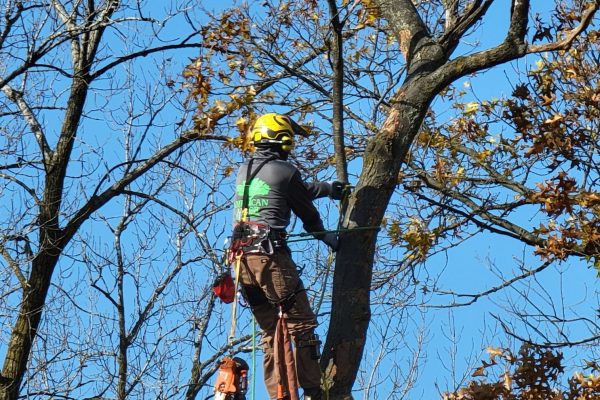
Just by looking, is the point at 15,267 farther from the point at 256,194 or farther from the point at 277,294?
the point at 277,294

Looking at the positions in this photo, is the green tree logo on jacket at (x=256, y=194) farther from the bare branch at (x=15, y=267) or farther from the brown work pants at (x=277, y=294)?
the bare branch at (x=15, y=267)

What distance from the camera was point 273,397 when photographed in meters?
6.16

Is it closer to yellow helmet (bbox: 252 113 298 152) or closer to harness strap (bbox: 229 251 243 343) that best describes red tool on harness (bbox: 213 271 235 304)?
harness strap (bbox: 229 251 243 343)

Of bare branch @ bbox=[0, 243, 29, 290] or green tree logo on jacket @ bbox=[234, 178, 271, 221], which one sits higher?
bare branch @ bbox=[0, 243, 29, 290]

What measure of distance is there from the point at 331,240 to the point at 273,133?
87 centimetres

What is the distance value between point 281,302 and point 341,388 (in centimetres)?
74

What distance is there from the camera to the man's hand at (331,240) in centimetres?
600

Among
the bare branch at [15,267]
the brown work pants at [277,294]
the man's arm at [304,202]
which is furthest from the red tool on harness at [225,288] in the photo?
the bare branch at [15,267]

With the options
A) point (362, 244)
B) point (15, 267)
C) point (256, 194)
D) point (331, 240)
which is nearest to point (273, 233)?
point (256, 194)

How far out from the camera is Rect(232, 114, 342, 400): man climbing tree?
6.14 metres

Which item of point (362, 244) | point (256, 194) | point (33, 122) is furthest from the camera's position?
point (33, 122)

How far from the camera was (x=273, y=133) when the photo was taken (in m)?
6.37

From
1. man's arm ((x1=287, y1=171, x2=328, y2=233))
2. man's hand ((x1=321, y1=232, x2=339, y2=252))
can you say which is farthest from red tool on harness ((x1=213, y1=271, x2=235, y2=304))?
man's hand ((x1=321, y1=232, x2=339, y2=252))

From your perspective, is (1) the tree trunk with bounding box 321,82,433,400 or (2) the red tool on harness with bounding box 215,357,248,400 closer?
(1) the tree trunk with bounding box 321,82,433,400
